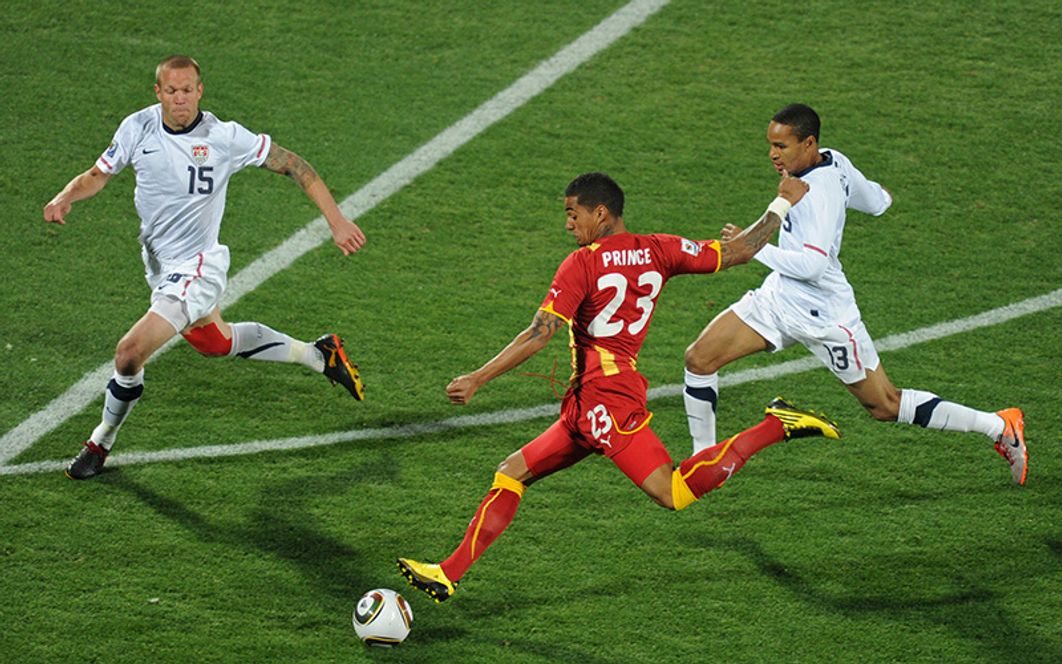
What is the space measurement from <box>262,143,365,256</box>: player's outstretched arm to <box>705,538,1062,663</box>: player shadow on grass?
2406mm

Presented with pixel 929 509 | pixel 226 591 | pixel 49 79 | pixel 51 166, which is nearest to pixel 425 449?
pixel 226 591

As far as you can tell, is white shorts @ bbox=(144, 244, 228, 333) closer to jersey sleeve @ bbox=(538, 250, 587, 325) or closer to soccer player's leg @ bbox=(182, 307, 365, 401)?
soccer player's leg @ bbox=(182, 307, 365, 401)

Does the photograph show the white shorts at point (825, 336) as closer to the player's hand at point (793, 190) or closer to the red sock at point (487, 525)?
the player's hand at point (793, 190)

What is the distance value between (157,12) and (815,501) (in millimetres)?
7512

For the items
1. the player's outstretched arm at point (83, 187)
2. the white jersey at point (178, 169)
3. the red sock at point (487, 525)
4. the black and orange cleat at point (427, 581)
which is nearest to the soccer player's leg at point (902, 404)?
the red sock at point (487, 525)

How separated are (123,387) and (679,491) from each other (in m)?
2.96

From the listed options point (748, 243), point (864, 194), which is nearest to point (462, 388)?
point (748, 243)

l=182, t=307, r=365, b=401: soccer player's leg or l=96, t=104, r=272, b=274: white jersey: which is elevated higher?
l=96, t=104, r=272, b=274: white jersey

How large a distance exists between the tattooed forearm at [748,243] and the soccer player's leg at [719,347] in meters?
0.73

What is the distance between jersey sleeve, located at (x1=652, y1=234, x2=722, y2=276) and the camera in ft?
23.0

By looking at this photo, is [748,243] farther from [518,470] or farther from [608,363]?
[518,470]

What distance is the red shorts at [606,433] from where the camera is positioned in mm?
7004

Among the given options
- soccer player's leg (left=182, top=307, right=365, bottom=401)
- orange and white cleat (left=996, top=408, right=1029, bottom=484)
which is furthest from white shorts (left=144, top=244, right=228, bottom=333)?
orange and white cleat (left=996, top=408, right=1029, bottom=484)

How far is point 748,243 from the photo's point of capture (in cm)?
725
